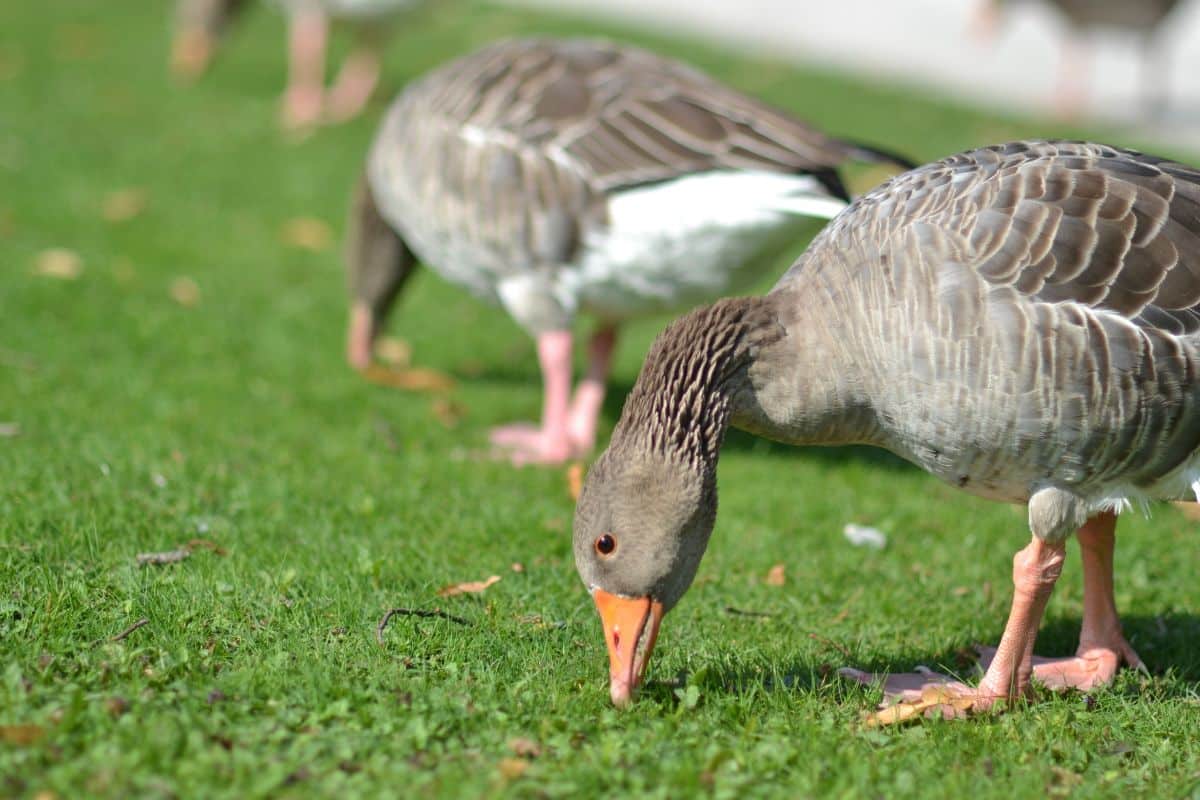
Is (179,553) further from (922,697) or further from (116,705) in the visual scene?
(922,697)

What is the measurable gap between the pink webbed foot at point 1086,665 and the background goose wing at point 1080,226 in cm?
128

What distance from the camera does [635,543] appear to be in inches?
157

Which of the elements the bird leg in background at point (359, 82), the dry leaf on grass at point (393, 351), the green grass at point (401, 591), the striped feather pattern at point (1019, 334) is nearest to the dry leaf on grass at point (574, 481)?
the green grass at point (401, 591)

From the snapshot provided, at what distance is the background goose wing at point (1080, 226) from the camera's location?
412 cm

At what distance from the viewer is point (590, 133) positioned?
22.1 feet

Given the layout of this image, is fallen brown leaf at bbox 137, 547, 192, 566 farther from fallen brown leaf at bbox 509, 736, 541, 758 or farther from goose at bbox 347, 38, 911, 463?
goose at bbox 347, 38, 911, 463

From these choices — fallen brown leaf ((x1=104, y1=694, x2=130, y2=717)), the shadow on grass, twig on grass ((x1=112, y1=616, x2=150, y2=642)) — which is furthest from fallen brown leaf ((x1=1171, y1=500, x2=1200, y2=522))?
fallen brown leaf ((x1=104, y1=694, x2=130, y2=717))

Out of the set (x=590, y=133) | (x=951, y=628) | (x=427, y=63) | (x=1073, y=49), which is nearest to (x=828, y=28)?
(x=1073, y=49)

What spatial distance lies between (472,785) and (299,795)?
44 cm

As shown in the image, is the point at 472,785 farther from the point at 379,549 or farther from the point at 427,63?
the point at 427,63

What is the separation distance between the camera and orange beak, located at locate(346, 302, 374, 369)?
8.24 metres

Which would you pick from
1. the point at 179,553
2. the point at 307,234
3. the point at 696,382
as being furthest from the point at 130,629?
the point at 307,234

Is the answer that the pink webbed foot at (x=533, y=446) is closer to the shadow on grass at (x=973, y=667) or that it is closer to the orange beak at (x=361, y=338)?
the orange beak at (x=361, y=338)

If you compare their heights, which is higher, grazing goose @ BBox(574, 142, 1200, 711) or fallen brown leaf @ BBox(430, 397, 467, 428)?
grazing goose @ BBox(574, 142, 1200, 711)
